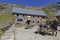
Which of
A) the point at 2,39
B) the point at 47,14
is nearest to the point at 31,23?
the point at 47,14

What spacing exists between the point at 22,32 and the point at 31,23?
435 mm

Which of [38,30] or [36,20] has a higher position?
[36,20]

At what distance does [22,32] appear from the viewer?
5.74 metres

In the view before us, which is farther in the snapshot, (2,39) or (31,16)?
(31,16)

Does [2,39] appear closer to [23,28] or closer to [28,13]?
[23,28]

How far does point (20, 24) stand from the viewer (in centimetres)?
512

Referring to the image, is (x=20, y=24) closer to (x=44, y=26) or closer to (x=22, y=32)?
(x=22, y=32)

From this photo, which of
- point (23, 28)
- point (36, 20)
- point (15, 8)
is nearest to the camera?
point (15, 8)

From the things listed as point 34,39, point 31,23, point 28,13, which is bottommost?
point 34,39

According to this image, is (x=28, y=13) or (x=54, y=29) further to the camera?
(x=54, y=29)

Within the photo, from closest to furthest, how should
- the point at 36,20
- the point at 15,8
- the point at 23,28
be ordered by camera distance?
1. the point at 15,8
2. the point at 23,28
3. the point at 36,20

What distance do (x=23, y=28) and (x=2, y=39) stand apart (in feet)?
2.62

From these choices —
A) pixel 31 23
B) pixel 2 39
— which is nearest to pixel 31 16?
pixel 31 23

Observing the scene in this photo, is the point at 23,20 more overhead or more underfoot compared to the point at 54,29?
more overhead
